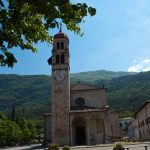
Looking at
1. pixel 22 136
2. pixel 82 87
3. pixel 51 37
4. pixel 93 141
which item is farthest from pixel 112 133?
pixel 51 37

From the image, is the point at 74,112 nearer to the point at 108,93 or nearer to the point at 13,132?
the point at 13,132

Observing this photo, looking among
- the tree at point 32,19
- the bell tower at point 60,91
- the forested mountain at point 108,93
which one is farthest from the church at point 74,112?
Result: the tree at point 32,19

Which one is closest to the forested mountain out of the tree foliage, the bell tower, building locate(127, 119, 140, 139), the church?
the tree foliage

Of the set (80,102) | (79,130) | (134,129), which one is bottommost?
(79,130)

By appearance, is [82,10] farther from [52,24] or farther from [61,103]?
[61,103]

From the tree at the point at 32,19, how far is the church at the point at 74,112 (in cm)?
3445

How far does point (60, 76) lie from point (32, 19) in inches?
1479

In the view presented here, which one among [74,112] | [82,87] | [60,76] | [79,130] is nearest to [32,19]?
[74,112]

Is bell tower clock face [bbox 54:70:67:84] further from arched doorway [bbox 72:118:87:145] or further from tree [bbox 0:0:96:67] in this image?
tree [bbox 0:0:96:67]

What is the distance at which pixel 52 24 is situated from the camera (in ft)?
19.7

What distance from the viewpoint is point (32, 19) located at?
667cm

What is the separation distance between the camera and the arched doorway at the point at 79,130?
43.5 m

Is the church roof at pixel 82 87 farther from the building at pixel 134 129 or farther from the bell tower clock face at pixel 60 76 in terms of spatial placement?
the building at pixel 134 129

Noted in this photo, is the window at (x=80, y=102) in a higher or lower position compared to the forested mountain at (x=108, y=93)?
lower
